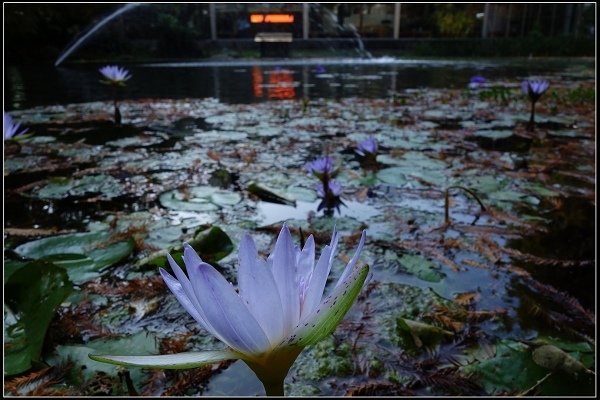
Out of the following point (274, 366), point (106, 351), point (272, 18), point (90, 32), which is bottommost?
point (106, 351)

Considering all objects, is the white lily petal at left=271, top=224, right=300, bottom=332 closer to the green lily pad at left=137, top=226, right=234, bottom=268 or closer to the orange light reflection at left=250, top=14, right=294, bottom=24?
the green lily pad at left=137, top=226, right=234, bottom=268

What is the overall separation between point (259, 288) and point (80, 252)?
1.04 meters

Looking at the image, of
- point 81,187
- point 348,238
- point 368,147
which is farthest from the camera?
point 368,147

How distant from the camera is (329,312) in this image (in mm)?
379

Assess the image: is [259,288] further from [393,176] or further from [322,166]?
[393,176]

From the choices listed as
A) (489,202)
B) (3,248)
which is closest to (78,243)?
(3,248)

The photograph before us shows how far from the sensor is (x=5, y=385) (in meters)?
0.76

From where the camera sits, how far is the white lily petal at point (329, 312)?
372 mm

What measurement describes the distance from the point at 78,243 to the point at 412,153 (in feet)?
5.61

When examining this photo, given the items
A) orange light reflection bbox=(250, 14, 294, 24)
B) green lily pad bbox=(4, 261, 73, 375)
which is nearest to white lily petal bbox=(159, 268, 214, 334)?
green lily pad bbox=(4, 261, 73, 375)

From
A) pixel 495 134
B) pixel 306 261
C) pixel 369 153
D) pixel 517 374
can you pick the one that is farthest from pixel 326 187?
pixel 495 134

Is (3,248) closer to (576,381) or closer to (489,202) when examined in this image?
(576,381)

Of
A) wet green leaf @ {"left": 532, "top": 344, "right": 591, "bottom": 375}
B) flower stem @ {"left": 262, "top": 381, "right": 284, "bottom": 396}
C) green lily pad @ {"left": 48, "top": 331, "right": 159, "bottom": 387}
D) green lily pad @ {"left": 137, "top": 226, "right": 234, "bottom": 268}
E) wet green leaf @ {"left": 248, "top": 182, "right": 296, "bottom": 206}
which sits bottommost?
green lily pad @ {"left": 48, "top": 331, "right": 159, "bottom": 387}

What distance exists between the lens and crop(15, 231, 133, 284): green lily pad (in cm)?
115
